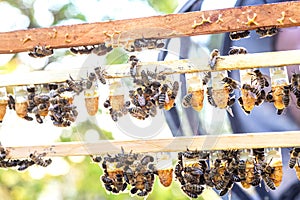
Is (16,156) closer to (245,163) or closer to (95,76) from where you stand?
(95,76)

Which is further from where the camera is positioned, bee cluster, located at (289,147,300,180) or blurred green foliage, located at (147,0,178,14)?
blurred green foliage, located at (147,0,178,14)

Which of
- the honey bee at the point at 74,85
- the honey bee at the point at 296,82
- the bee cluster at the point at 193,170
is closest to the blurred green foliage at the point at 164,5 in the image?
the honey bee at the point at 74,85

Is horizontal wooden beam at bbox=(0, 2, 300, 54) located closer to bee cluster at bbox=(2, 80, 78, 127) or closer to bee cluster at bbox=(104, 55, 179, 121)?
bee cluster at bbox=(104, 55, 179, 121)

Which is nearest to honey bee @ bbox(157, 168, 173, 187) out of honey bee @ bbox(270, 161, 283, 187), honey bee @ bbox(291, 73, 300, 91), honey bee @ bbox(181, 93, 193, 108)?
honey bee @ bbox(181, 93, 193, 108)

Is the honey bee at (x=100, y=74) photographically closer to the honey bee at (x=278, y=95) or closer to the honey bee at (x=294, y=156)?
the honey bee at (x=278, y=95)

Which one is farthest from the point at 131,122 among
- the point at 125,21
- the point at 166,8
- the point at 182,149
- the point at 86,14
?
the point at 86,14

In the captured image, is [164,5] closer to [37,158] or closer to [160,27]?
[37,158]
